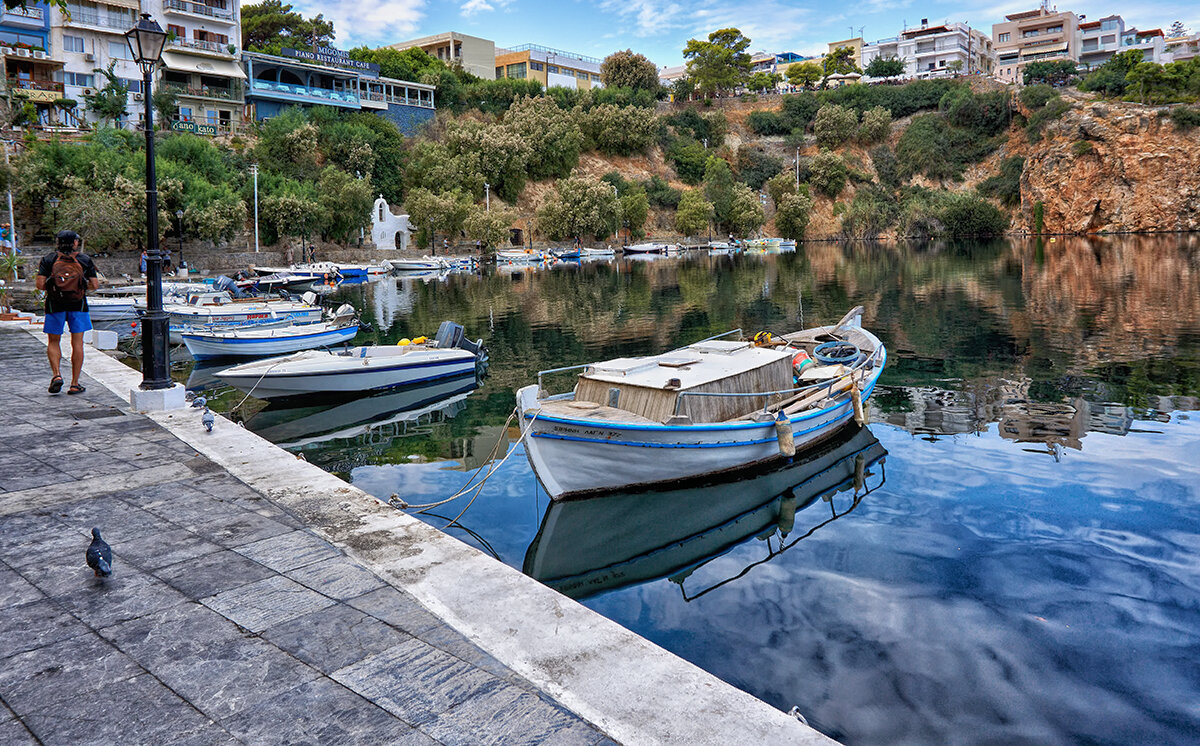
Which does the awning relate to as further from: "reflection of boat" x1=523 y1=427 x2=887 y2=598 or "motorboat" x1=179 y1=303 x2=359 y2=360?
"reflection of boat" x1=523 y1=427 x2=887 y2=598

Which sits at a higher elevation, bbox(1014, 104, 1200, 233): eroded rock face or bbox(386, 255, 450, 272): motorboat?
bbox(1014, 104, 1200, 233): eroded rock face

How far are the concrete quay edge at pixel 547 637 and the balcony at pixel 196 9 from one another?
234ft

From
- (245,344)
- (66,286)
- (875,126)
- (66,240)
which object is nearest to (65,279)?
(66,286)

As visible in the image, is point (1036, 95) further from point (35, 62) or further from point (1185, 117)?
point (35, 62)

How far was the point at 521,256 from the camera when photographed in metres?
70.7

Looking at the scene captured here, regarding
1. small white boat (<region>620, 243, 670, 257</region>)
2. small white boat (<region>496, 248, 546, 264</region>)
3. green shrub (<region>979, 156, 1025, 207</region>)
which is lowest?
small white boat (<region>496, 248, 546, 264</region>)

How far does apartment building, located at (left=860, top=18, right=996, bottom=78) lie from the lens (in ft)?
446

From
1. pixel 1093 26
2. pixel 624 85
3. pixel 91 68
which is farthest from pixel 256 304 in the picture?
pixel 1093 26

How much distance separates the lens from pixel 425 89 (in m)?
85.5

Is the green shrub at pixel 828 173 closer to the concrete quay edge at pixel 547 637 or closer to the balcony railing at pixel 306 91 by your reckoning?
the balcony railing at pixel 306 91

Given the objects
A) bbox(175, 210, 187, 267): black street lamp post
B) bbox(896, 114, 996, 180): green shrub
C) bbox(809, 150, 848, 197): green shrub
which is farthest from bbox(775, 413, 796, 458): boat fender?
bbox(896, 114, 996, 180): green shrub

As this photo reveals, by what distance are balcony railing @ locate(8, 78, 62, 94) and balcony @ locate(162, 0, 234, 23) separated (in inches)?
446

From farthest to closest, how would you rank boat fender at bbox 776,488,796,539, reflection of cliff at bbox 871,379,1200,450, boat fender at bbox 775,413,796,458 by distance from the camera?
reflection of cliff at bbox 871,379,1200,450 → boat fender at bbox 775,413,796,458 → boat fender at bbox 776,488,796,539

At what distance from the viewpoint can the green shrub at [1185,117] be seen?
78000 millimetres
